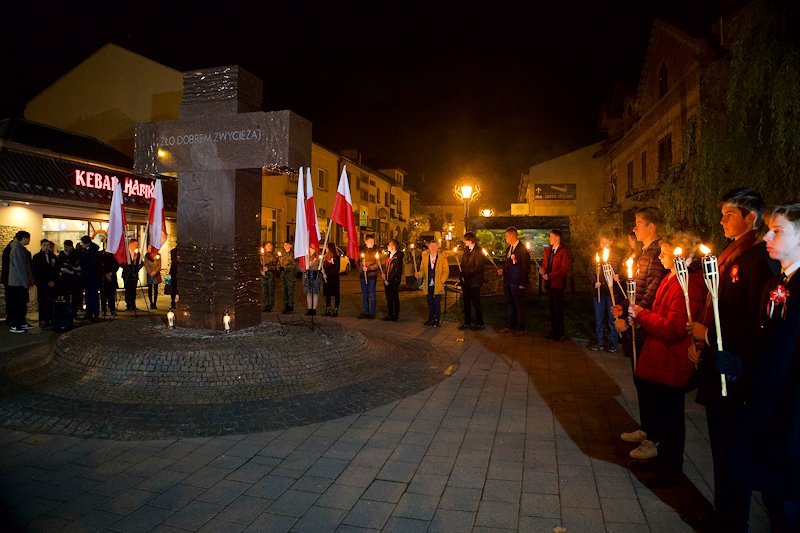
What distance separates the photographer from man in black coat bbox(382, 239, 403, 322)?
41.3 ft

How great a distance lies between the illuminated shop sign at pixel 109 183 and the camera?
14.5 m

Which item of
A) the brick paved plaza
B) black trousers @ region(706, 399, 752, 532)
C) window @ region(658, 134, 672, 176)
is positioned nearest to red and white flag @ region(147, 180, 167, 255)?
the brick paved plaza

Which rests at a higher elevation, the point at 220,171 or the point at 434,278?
the point at 220,171

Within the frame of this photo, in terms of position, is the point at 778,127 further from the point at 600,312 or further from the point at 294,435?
the point at 294,435

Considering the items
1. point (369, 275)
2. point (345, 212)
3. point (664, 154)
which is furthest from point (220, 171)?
point (664, 154)

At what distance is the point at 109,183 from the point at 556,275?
13.8 meters

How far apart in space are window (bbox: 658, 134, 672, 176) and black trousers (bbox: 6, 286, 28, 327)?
21960 millimetres

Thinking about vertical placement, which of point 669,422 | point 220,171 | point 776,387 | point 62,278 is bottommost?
point 669,422

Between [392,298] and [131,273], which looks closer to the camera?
[392,298]

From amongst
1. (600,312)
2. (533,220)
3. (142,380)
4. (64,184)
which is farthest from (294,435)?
(533,220)

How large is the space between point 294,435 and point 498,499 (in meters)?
2.27

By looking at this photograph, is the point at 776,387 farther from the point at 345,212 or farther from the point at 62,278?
the point at 62,278

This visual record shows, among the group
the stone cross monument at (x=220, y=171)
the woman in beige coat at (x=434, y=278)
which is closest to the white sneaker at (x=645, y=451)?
the stone cross monument at (x=220, y=171)

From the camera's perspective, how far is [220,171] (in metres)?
8.13
